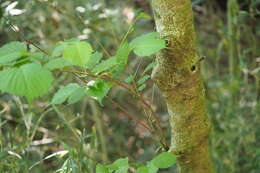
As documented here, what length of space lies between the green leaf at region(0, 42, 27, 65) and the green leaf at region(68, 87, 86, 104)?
111mm

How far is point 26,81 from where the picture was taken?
46 centimetres

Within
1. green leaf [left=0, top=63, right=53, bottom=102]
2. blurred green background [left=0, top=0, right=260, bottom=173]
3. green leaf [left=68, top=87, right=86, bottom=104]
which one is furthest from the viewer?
blurred green background [left=0, top=0, right=260, bottom=173]

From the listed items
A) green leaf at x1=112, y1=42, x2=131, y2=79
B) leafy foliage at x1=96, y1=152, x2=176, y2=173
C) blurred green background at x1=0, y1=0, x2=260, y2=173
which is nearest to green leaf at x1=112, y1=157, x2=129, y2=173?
leafy foliage at x1=96, y1=152, x2=176, y2=173

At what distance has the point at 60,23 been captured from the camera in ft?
5.95

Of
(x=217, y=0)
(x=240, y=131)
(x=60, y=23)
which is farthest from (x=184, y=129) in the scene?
(x=217, y=0)

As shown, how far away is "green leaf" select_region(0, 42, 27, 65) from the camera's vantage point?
49cm

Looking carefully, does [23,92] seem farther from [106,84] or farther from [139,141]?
[139,141]

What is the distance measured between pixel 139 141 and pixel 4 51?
1.56 m

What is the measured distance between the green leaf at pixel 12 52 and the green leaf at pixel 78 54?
61mm

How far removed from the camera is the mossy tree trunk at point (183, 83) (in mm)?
607

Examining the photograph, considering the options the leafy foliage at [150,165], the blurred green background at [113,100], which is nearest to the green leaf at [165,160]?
the leafy foliage at [150,165]

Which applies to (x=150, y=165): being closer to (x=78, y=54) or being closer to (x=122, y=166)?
(x=122, y=166)

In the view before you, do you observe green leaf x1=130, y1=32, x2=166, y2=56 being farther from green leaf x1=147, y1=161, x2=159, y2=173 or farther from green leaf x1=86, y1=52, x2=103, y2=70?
green leaf x1=147, y1=161, x2=159, y2=173

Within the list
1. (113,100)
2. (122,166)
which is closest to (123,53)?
(122,166)
